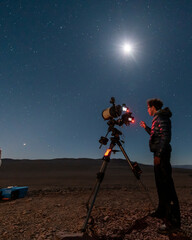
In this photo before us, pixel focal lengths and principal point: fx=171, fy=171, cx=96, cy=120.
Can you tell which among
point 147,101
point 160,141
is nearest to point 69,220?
point 160,141

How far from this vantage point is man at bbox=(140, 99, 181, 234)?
3.18m

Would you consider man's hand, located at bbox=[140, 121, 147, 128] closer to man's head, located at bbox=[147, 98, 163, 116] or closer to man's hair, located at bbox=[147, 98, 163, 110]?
man's head, located at bbox=[147, 98, 163, 116]

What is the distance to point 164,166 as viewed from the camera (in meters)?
3.35

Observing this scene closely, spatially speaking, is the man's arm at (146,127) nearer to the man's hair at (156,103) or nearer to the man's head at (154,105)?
the man's head at (154,105)

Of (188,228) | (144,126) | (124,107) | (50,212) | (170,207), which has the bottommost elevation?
(50,212)

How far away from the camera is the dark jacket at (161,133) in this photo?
336cm

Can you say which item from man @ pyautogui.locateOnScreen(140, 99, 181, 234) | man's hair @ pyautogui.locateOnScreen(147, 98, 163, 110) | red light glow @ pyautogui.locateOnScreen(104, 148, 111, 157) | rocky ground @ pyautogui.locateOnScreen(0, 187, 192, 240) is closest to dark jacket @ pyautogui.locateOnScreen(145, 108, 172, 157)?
man @ pyautogui.locateOnScreen(140, 99, 181, 234)

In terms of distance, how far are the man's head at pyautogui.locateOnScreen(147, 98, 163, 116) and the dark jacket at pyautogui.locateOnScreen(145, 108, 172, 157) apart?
0.36 metres

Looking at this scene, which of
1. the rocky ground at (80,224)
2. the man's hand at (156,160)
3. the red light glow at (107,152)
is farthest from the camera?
the red light glow at (107,152)

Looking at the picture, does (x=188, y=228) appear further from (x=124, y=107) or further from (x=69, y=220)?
(x=124, y=107)

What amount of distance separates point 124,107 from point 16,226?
11.1 ft

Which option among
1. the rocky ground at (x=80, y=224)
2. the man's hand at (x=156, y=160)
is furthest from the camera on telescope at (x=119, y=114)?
the rocky ground at (x=80, y=224)

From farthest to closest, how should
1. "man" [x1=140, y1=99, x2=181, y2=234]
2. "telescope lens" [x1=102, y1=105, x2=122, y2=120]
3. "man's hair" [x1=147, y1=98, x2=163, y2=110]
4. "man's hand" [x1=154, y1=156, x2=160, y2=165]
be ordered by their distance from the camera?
"man's hair" [x1=147, y1=98, x2=163, y2=110] → "telescope lens" [x1=102, y1=105, x2=122, y2=120] → "man's hand" [x1=154, y1=156, x2=160, y2=165] → "man" [x1=140, y1=99, x2=181, y2=234]

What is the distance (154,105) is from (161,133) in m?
0.85
